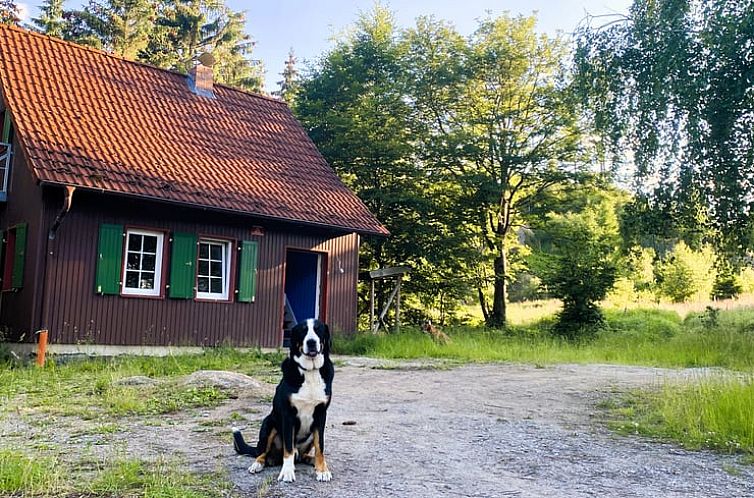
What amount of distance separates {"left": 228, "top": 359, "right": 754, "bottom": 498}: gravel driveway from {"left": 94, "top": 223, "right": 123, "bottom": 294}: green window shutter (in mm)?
5593

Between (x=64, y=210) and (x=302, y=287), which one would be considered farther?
(x=302, y=287)

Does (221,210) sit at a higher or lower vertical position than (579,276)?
higher

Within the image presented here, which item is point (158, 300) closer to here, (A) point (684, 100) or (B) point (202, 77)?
(B) point (202, 77)

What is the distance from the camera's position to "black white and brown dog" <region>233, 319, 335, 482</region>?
500cm

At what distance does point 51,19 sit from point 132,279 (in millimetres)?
26418

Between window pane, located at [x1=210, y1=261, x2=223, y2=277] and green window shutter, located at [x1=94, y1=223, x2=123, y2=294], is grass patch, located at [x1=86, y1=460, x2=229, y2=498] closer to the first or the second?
green window shutter, located at [x1=94, y1=223, x2=123, y2=294]

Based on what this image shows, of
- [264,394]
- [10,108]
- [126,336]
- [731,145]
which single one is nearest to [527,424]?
[264,394]

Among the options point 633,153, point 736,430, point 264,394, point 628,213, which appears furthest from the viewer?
point 628,213

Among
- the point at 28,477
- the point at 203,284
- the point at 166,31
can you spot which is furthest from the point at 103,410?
the point at 166,31

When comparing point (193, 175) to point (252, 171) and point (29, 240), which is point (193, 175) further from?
point (29, 240)

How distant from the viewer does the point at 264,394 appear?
899 centimetres

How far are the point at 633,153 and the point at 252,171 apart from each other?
8042 mm

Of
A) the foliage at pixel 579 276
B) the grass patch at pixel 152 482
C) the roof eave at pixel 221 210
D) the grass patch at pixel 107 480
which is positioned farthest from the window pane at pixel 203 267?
the grass patch at pixel 152 482

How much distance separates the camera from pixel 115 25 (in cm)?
3547
